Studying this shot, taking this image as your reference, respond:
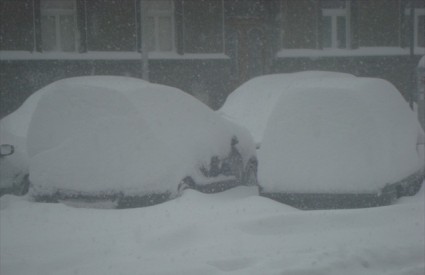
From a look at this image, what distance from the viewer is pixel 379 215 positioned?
6.96 meters

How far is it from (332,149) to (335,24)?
627 inches

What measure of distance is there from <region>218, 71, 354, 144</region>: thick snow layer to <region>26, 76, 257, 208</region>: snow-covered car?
114 inches

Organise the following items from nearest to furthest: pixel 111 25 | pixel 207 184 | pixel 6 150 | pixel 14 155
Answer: pixel 207 184 < pixel 6 150 < pixel 14 155 < pixel 111 25

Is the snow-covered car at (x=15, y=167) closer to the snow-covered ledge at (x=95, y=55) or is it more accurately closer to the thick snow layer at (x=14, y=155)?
the thick snow layer at (x=14, y=155)

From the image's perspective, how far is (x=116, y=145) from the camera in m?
7.43

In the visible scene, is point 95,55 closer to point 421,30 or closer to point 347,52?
point 347,52

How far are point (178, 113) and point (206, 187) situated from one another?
1009mm

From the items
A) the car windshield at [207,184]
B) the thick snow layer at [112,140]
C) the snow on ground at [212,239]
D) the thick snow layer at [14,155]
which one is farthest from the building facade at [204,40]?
the snow on ground at [212,239]

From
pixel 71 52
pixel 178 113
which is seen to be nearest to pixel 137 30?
pixel 71 52

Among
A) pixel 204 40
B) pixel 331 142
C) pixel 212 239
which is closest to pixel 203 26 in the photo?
pixel 204 40

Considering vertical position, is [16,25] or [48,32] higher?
[16,25]

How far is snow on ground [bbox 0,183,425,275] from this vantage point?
5.77m

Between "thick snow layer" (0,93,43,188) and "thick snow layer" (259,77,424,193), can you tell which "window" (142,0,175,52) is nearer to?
"thick snow layer" (0,93,43,188)

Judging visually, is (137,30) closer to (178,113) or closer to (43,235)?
(178,113)
